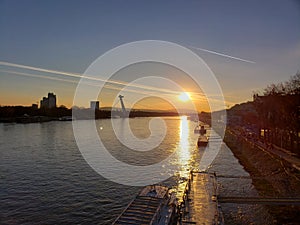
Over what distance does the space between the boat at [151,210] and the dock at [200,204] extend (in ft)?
2.02

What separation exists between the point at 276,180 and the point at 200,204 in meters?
10.00

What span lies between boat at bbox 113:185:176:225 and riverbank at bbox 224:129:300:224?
6487 mm

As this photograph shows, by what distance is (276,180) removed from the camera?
2272 centimetres

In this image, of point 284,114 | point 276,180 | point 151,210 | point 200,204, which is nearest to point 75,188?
point 151,210

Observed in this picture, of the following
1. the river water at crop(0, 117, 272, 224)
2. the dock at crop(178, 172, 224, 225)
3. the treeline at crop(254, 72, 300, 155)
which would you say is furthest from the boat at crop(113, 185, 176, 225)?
the treeline at crop(254, 72, 300, 155)

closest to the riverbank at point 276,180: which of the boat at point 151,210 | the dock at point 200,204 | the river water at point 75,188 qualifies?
the river water at point 75,188

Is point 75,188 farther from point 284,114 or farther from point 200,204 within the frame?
point 284,114

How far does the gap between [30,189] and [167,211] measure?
41.0ft

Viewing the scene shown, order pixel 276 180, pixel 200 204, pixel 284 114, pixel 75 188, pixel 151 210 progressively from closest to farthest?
1. pixel 151 210
2. pixel 200 204
3. pixel 75 188
4. pixel 276 180
5. pixel 284 114

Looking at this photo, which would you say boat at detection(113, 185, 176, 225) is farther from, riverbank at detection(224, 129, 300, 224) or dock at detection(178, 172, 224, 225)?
riverbank at detection(224, 129, 300, 224)

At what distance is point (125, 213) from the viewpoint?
13.7 meters

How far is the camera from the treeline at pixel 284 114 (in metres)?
29.0

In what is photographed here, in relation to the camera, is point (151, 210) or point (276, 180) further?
point (276, 180)

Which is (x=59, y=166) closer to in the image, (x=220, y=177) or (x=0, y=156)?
(x=0, y=156)
